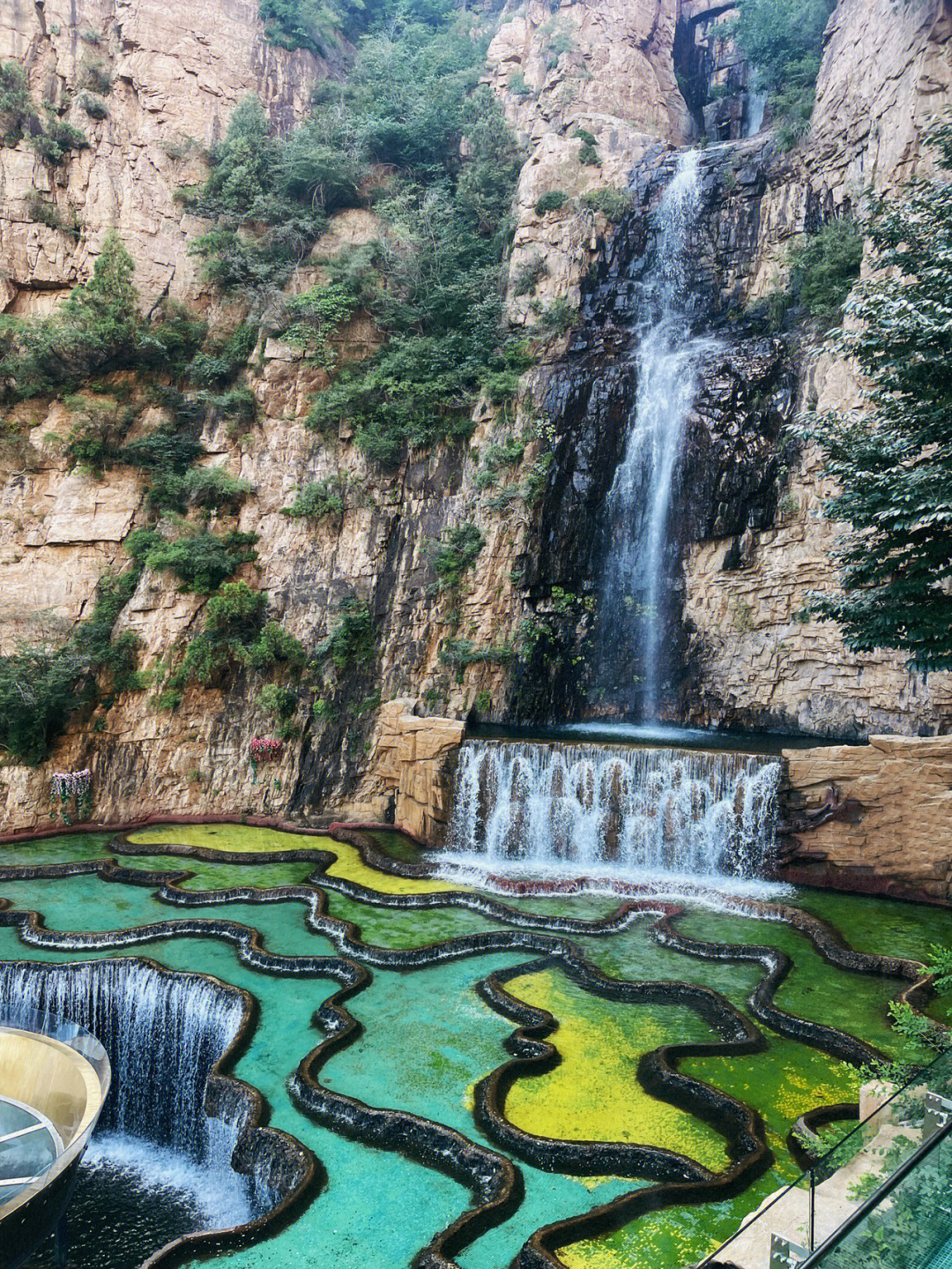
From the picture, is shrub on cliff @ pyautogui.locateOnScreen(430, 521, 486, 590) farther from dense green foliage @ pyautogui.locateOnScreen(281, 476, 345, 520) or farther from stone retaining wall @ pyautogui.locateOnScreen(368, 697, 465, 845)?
stone retaining wall @ pyautogui.locateOnScreen(368, 697, 465, 845)

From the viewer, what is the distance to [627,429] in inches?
733

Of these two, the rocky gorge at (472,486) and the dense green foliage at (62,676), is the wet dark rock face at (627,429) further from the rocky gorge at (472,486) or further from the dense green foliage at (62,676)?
the dense green foliage at (62,676)

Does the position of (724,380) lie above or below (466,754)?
above

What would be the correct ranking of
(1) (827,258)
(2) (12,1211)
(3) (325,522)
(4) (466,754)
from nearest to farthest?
(2) (12,1211) < (4) (466,754) < (1) (827,258) < (3) (325,522)

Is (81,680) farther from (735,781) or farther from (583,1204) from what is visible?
(583,1204)

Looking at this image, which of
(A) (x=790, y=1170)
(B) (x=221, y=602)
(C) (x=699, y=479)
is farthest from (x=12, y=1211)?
(C) (x=699, y=479)

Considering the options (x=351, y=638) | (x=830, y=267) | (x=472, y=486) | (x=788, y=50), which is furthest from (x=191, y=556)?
(x=788, y=50)

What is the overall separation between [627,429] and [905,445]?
9.99m

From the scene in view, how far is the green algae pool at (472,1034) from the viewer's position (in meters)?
6.08

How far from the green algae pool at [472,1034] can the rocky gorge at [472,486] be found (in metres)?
3.55

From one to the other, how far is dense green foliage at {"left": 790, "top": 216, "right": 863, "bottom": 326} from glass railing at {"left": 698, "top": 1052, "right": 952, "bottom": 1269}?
52.7 ft

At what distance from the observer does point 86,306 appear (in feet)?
65.3

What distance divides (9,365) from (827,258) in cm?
1897

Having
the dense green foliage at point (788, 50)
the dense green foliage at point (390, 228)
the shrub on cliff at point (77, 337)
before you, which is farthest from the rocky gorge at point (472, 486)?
the shrub on cliff at point (77, 337)
